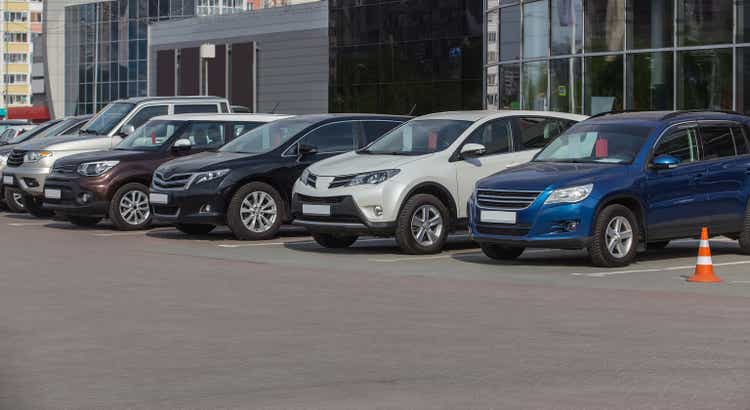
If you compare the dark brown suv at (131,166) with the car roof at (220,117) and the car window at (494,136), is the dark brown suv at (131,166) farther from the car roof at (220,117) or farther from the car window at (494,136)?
the car window at (494,136)

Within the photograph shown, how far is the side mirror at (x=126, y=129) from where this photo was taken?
939 inches

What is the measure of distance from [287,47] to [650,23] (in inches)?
1800

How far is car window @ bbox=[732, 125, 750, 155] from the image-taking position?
16.2 meters

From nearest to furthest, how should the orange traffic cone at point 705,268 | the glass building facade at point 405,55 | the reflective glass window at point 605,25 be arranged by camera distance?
Result: 1. the orange traffic cone at point 705,268
2. the reflective glass window at point 605,25
3. the glass building facade at point 405,55

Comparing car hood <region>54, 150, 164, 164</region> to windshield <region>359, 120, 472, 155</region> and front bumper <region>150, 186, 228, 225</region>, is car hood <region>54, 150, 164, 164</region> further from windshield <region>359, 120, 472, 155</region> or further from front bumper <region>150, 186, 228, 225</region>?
windshield <region>359, 120, 472, 155</region>

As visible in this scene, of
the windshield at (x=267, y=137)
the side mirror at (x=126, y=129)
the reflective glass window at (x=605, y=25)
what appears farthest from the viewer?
the reflective glass window at (x=605, y=25)

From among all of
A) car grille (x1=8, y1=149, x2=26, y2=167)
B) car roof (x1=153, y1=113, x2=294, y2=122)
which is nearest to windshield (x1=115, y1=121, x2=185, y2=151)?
car roof (x1=153, y1=113, x2=294, y2=122)

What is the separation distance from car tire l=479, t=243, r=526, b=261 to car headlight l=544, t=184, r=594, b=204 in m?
1.42

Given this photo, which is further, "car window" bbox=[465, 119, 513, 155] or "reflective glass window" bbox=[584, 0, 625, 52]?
"reflective glass window" bbox=[584, 0, 625, 52]

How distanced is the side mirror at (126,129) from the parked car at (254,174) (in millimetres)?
4647

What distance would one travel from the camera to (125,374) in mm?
7895

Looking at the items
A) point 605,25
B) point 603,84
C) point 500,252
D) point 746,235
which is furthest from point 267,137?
point 605,25

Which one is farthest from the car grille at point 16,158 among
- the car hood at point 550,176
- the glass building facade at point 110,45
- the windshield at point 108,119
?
the glass building facade at point 110,45

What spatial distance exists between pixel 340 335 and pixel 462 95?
41202 mm
